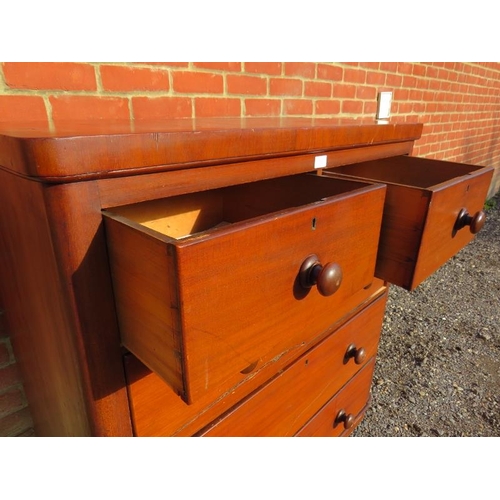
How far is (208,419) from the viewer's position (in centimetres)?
70

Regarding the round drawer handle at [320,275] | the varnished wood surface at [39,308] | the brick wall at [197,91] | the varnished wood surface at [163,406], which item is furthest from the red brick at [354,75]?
the varnished wood surface at [39,308]

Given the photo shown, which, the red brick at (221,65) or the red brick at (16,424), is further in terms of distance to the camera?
the red brick at (221,65)

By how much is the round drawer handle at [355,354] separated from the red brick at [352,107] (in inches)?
43.8

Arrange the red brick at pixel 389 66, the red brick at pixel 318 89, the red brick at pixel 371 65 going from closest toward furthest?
the red brick at pixel 318 89 < the red brick at pixel 371 65 < the red brick at pixel 389 66

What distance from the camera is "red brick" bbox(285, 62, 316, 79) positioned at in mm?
1365

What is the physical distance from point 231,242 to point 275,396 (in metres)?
0.53

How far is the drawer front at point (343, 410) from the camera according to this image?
1060 millimetres

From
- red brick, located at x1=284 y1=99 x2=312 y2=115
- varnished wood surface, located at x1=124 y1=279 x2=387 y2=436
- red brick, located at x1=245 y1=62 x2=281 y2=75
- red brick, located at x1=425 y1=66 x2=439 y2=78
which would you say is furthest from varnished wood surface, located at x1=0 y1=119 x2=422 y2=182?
red brick, located at x1=425 y1=66 x2=439 y2=78

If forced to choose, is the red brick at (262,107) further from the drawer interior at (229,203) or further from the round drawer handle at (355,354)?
the round drawer handle at (355,354)

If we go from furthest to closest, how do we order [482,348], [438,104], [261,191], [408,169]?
[438,104], [482,348], [408,169], [261,191]

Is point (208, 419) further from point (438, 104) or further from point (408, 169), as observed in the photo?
point (438, 104)

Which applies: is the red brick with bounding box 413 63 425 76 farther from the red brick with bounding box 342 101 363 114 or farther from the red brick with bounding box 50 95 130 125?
the red brick with bounding box 50 95 130 125

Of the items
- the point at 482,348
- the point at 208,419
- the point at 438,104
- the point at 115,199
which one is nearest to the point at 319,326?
the point at 208,419

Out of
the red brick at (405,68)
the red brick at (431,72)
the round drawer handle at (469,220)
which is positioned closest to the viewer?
the round drawer handle at (469,220)
